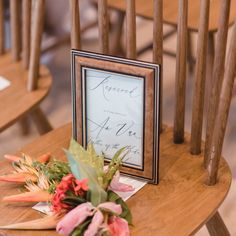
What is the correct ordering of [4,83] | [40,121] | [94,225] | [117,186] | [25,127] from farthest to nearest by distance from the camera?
[25,127]
[40,121]
[4,83]
[117,186]
[94,225]

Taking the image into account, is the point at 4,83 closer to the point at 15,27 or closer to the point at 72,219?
the point at 15,27

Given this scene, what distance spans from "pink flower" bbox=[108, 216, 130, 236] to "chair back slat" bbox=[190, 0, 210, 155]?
0.95 ft

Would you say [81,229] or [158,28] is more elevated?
[158,28]

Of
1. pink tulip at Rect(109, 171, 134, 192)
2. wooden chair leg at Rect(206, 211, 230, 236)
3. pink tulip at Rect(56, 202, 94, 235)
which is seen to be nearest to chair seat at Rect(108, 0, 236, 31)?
wooden chair leg at Rect(206, 211, 230, 236)

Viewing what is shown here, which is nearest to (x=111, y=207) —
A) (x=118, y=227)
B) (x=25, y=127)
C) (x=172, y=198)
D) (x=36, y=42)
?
(x=118, y=227)

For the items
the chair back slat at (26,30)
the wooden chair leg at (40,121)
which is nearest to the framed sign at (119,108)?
the chair back slat at (26,30)

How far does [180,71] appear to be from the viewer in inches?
47.0

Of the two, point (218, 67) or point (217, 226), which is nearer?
point (218, 67)

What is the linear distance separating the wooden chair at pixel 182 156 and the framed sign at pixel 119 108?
6 centimetres

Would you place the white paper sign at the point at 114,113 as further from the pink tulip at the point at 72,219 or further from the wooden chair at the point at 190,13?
the wooden chair at the point at 190,13

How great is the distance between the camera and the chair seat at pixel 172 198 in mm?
1042

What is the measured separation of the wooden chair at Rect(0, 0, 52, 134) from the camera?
1412 mm

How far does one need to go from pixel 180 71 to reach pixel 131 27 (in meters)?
0.13

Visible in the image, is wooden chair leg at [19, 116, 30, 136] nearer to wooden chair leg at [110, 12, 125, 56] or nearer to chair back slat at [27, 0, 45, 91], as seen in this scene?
wooden chair leg at [110, 12, 125, 56]
